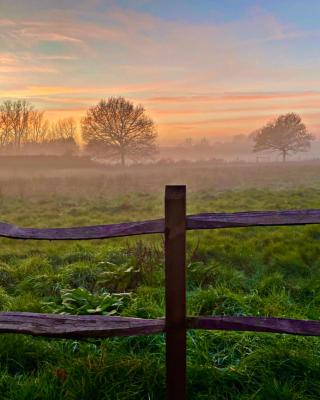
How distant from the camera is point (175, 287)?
321cm

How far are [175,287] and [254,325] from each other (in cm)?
73

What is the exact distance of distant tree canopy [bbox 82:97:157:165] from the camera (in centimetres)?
4528

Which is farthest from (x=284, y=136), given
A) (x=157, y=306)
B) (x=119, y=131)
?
(x=157, y=306)

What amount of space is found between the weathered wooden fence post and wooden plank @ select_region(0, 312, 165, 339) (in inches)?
5.4

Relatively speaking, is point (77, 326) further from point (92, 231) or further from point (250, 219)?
point (250, 219)

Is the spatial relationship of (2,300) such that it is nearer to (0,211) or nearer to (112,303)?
(112,303)

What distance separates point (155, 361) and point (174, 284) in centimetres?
104

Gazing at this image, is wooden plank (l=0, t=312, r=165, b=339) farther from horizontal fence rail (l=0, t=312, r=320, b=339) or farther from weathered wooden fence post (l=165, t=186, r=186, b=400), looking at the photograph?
weathered wooden fence post (l=165, t=186, r=186, b=400)

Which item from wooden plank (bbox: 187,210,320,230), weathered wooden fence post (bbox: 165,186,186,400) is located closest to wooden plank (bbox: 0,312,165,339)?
weathered wooden fence post (bbox: 165,186,186,400)

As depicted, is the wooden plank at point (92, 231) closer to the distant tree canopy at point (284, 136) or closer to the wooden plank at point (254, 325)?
the wooden plank at point (254, 325)

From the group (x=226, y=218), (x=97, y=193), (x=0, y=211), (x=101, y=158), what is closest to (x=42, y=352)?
(x=226, y=218)

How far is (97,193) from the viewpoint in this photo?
22984 mm

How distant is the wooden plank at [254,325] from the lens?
334 cm

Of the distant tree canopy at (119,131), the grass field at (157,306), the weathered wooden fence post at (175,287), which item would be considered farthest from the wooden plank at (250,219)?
the distant tree canopy at (119,131)
